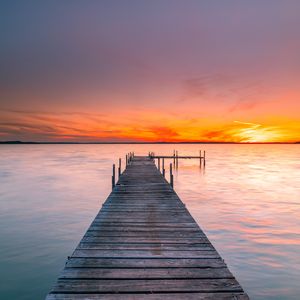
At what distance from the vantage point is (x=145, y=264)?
5.31m

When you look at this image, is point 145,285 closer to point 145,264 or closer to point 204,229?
point 145,264

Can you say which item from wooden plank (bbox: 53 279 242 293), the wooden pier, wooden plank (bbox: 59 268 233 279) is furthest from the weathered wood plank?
wooden plank (bbox: 53 279 242 293)

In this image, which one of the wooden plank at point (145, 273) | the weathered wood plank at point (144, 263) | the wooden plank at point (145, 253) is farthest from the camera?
the wooden plank at point (145, 253)

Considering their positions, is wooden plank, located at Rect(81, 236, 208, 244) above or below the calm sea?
above

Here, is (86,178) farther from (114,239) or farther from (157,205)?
(114,239)

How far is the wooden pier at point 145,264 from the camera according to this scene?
170 inches

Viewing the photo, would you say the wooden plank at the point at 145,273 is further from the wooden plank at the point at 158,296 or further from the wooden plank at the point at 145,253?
the wooden plank at the point at 145,253

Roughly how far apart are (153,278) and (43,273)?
584cm

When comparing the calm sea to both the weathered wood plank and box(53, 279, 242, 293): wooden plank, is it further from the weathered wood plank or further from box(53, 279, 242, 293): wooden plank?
box(53, 279, 242, 293): wooden plank

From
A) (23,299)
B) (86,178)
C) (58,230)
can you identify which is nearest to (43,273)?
(23,299)

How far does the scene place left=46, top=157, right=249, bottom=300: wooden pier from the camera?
432 cm

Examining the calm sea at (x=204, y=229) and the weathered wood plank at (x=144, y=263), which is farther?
the calm sea at (x=204, y=229)

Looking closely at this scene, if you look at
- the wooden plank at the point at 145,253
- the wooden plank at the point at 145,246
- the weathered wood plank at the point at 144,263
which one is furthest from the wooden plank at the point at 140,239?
the weathered wood plank at the point at 144,263

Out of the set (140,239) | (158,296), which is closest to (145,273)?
(158,296)
